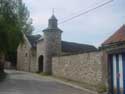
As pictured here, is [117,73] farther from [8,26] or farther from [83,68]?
[8,26]

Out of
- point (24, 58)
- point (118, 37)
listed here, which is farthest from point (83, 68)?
point (24, 58)

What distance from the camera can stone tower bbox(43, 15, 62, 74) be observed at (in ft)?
112

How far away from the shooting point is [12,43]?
25.4m

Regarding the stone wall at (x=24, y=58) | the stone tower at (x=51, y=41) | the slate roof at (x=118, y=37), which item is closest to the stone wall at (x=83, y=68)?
the slate roof at (x=118, y=37)

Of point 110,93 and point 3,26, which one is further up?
point 3,26

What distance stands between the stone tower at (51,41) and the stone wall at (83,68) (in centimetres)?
452

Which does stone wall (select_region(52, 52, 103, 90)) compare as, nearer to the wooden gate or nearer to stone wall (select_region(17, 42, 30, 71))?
the wooden gate

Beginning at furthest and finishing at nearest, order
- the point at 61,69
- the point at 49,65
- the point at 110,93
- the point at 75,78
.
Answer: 1. the point at 49,65
2. the point at 61,69
3. the point at 75,78
4. the point at 110,93

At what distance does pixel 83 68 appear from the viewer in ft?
73.1

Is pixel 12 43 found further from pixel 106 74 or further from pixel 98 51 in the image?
pixel 106 74

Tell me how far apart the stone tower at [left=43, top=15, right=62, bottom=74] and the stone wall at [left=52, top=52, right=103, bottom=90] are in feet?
14.8

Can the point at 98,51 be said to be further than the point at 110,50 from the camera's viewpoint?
Yes

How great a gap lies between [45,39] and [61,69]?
7396 mm

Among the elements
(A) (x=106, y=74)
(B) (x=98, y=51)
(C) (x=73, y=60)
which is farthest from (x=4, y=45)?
(A) (x=106, y=74)
